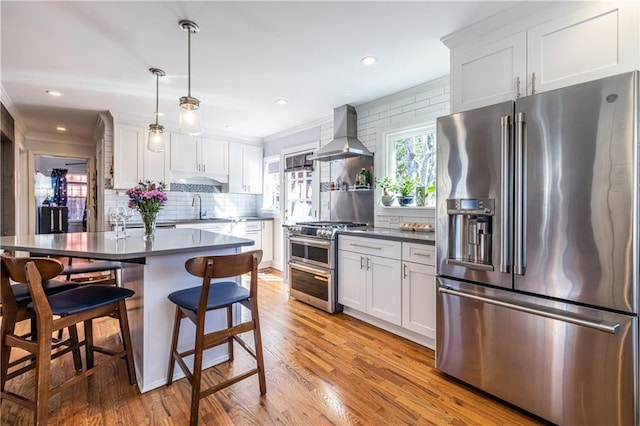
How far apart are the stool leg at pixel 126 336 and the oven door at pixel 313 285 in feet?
6.16

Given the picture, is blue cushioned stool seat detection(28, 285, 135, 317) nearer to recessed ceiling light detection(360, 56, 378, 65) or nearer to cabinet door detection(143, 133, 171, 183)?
recessed ceiling light detection(360, 56, 378, 65)

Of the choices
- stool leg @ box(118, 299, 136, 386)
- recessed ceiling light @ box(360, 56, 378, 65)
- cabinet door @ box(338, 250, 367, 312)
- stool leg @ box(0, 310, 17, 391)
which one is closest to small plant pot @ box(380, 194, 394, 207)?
cabinet door @ box(338, 250, 367, 312)

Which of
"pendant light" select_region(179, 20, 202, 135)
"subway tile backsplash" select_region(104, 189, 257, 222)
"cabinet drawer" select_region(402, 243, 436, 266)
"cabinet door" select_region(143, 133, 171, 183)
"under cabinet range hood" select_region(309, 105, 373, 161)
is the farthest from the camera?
"subway tile backsplash" select_region(104, 189, 257, 222)

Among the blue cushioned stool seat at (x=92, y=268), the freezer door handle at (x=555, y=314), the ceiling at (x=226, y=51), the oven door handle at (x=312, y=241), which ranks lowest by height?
the freezer door handle at (x=555, y=314)

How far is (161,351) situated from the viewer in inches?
77.7

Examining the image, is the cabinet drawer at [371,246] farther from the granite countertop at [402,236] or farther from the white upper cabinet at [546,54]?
the white upper cabinet at [546,54]

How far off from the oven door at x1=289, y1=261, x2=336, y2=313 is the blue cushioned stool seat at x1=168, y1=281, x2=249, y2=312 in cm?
147

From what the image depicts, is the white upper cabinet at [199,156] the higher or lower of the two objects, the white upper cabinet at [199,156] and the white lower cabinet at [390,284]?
the higher

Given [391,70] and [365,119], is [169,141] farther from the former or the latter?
[391,70]

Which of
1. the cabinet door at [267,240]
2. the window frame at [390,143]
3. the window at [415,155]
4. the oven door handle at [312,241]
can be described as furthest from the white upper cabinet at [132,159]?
the window at [415,155]

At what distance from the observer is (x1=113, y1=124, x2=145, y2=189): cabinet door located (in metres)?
4.18

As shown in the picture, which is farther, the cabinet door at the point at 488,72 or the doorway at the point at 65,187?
the doorway at the point at 65,187

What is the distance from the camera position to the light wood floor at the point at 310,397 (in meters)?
1.67

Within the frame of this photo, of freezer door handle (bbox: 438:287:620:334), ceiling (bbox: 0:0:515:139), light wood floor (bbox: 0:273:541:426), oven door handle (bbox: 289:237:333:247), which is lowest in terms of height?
light wood floor (bbox: 0:273:541:426)
